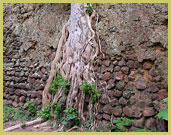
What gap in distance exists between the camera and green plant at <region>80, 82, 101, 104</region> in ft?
11.4

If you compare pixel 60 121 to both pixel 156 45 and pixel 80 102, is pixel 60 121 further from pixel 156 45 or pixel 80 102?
pixel 156 45

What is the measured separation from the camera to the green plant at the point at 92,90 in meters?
3.46

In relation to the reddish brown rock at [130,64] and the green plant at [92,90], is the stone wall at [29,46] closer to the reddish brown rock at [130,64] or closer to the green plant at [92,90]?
the green plant at [92,90]

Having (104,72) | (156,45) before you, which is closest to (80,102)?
(104,72)

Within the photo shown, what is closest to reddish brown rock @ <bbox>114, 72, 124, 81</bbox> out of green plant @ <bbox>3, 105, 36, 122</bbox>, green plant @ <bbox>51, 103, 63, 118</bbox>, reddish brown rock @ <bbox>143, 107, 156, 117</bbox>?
reddish brown rock @ <bbox>143, 107, 156, 117</bbox>

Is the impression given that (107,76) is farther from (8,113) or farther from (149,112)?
(8,113)

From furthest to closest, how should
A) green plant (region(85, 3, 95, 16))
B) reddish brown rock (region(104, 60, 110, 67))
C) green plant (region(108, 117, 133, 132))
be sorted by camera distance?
green plant (region(85, 3, 95, 16))
reddish brown rock (region(104, 60, 110, 67))
green plant (region(108, 117, 133, 132))

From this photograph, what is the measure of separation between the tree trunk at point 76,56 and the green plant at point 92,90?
0.11 meters

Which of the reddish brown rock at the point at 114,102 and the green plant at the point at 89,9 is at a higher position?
the green plant at the point at 89,9

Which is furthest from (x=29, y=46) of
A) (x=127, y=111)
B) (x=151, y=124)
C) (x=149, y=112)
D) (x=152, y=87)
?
(x=151, y=124)

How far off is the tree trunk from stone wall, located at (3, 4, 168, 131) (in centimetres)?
20

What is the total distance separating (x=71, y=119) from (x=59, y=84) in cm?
78

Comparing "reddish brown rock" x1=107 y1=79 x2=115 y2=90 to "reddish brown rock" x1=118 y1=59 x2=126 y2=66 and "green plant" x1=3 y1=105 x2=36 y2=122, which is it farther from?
"green plant" x1=3 y1=105 x2=36 y2=122

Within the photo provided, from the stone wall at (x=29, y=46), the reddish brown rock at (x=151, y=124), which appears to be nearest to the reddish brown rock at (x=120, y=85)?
the reddish brown rock at (x=151, y=124)
